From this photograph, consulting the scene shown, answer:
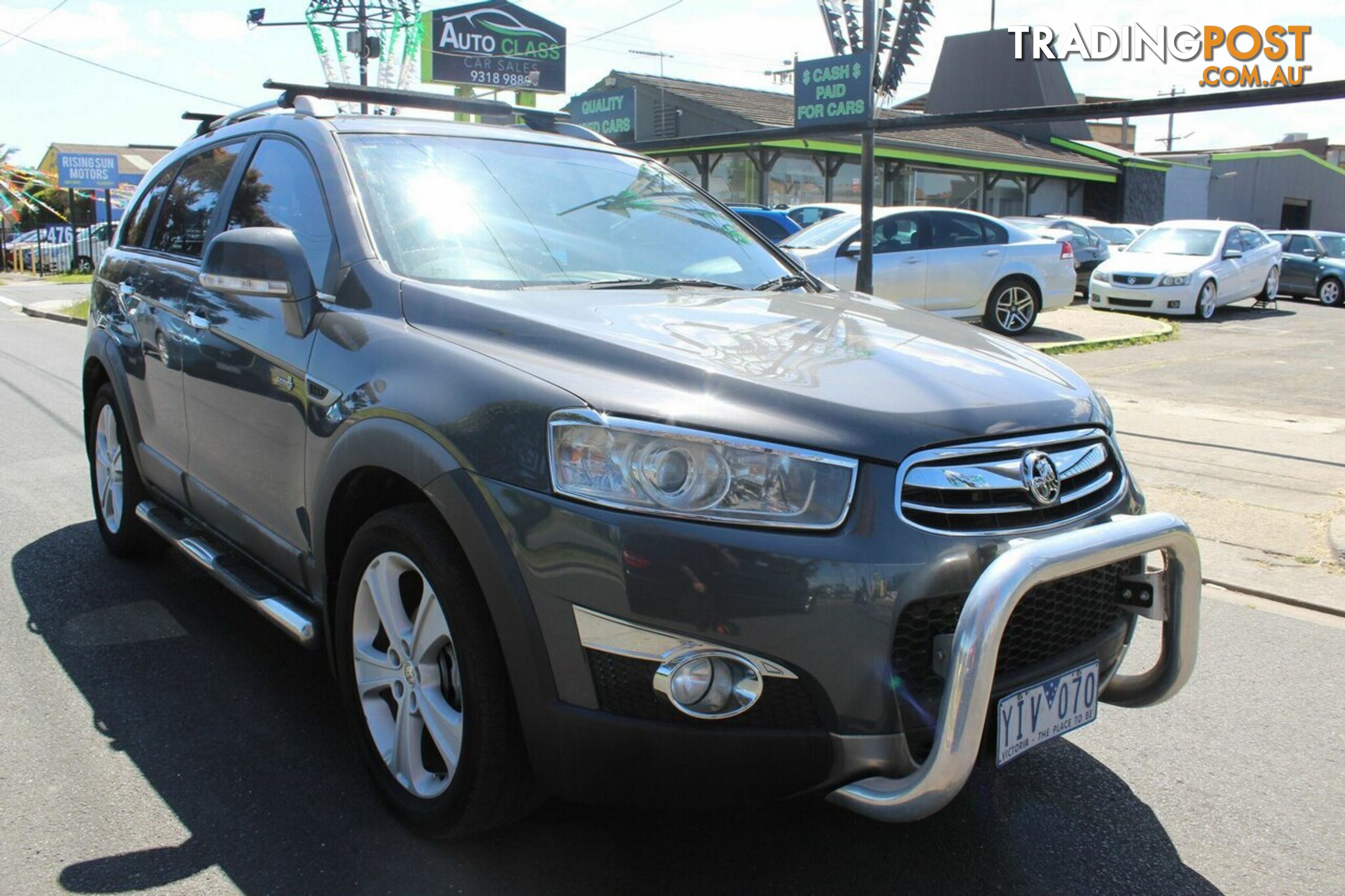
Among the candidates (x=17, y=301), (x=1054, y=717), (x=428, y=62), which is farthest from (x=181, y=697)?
(x=428, y=62)

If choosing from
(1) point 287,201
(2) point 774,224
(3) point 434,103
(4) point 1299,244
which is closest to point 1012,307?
(2) point 774,224

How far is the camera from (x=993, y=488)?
2486 mm

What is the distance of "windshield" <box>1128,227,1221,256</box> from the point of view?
18.4 metres

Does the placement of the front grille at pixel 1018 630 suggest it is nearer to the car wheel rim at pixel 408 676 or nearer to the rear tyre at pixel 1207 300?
the car wheel rim at pixel 408 676

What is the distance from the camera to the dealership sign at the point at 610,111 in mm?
26531

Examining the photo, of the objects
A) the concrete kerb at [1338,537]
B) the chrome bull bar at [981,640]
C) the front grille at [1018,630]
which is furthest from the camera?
the concrete kerb at [1338,537]

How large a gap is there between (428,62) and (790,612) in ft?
110

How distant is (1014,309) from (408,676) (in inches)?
492

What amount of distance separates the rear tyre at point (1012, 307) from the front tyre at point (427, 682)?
1196 cm

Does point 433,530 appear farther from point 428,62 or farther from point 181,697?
point 428,62

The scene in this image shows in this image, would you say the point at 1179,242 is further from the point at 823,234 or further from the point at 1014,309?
the point at 823,234

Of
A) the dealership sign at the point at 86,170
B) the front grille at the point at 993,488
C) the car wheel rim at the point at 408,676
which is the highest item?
the dealership sign at the point at 86,170

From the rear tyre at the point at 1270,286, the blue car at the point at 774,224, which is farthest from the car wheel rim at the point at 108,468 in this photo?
the rear tyre at the point at 1270,286

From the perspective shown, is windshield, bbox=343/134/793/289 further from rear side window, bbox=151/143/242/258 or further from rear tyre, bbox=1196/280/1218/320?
rear tyre, bbox=1196/280/1218/320
